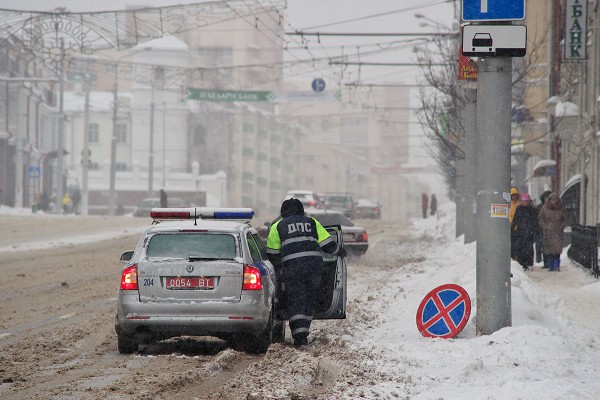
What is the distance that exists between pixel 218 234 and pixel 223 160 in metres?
104

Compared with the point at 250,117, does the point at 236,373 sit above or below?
below

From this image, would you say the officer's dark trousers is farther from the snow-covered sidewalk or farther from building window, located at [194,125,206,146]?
building window, located at [194,125,206,146]

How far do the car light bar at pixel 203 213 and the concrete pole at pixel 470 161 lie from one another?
1902cm

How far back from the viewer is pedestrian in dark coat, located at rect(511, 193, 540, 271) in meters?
24.5

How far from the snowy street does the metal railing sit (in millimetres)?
2350

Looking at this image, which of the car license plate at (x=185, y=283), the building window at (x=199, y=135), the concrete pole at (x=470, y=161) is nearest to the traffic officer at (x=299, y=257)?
the car license plate at (x=185, y=283)

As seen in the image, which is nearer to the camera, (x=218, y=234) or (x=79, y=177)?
(x=218, y=234)

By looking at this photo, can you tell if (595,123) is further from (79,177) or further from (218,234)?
(79,177)

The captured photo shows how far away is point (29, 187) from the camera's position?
82.8 meters

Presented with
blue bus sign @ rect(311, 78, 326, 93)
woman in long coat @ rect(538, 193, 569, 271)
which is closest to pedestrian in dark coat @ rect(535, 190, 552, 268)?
woman in long coat @ rect(538, 193, 569, 271)

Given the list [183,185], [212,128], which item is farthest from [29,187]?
[212,128]

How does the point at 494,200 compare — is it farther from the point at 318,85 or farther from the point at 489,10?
the point at 318,85

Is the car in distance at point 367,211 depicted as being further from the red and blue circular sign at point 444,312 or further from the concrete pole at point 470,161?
the red and blue circular sign at point 444,312

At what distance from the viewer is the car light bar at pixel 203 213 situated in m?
12.0
